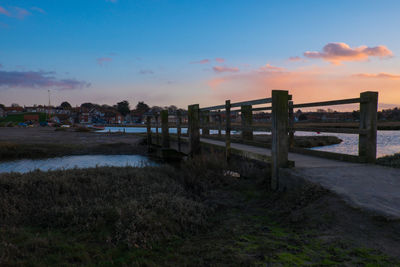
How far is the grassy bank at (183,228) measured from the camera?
318 cm

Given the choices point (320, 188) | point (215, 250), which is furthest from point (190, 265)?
point (320, 188)

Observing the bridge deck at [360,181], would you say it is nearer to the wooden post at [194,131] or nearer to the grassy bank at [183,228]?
the grassy bank at [183,228]

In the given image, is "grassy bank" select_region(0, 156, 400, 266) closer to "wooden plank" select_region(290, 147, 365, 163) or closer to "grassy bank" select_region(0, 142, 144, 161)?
"wooden plank" select_region(290, 147, 365, 163)

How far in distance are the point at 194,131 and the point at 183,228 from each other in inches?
295

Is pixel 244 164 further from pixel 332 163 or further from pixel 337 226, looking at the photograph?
pixel 337 226

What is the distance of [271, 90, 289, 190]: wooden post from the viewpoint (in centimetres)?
594

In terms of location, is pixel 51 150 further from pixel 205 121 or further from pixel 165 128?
pixel 205 121

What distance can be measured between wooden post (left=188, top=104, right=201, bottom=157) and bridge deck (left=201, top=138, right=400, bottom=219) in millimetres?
5831

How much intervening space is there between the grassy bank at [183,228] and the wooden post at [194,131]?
504cm

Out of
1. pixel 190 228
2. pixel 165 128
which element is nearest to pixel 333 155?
pixel 190 228

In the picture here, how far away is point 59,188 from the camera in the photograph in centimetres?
664

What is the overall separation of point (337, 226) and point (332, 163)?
3430 mm

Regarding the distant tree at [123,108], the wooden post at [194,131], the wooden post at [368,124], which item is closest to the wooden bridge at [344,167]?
the wooden post at [368,124]

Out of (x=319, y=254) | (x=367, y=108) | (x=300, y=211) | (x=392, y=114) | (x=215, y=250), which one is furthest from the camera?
(x=392, y=114)
